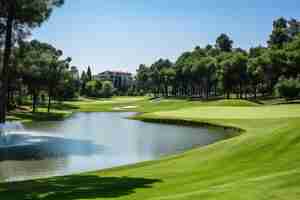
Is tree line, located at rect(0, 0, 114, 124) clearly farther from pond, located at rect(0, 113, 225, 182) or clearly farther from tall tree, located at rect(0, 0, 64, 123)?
pond, located at rect(0, 113, 225, 182)

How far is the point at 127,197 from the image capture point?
448 inches

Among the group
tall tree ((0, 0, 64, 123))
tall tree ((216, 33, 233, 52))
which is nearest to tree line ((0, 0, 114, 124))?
tall tree ((0, 0, 64, 123))

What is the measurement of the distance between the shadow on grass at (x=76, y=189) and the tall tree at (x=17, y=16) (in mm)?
15639

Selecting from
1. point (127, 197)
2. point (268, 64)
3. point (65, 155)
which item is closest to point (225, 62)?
point (268, 64)

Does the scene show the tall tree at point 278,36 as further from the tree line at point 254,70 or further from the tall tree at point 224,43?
the tall tree at point 224,43

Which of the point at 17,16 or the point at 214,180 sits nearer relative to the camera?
the point at 214,180

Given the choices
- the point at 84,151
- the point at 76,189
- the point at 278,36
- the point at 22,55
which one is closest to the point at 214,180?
the point at 76,189

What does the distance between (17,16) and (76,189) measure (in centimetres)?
2020

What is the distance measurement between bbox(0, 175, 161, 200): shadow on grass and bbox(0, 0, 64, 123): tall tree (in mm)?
15639

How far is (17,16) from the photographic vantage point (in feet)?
101

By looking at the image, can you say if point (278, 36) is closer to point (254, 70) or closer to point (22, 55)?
point (254, 70)

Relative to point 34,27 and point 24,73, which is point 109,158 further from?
point 24,73

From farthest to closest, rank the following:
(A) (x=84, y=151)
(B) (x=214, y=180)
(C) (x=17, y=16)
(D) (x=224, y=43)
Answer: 1. (D) (x=224, y=43)
2. (C) (x=17, y=16)
3. (A) (x=84, y=151)
4. (B) (x=214, y=180)

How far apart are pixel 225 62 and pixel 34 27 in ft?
259
